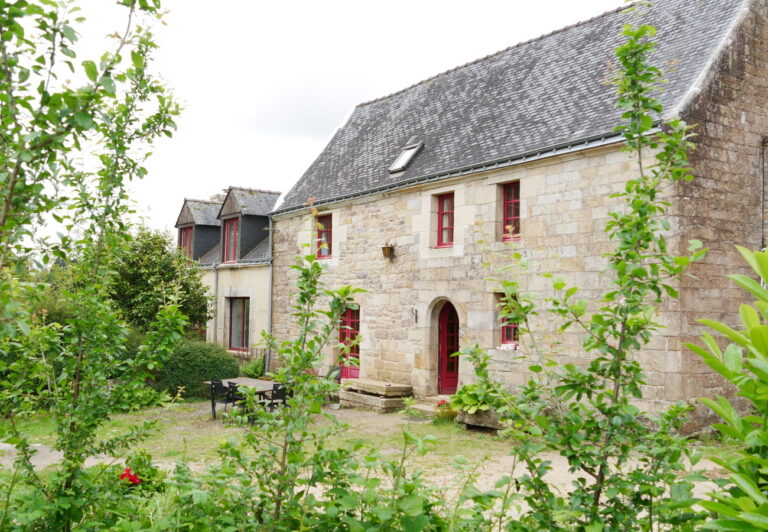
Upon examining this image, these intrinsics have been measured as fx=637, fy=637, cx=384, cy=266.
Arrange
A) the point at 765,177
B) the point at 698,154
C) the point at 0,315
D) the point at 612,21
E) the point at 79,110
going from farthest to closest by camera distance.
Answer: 1. the point at 612,21
2. the point at 765,177
3. the point at 698,154
4. the point at 79,110
5. the point at 0,315

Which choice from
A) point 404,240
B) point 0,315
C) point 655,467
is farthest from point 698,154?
point 0,315

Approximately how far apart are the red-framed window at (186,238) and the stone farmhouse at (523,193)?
5694 millimetres

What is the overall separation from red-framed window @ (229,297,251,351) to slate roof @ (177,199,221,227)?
3.64 meters

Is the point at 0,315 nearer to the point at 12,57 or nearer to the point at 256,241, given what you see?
the point at 12,57

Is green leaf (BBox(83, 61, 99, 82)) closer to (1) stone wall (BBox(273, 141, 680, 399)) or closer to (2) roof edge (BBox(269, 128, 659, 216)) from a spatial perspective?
(1) stone wall (BBox(273, 141, 680, 399))

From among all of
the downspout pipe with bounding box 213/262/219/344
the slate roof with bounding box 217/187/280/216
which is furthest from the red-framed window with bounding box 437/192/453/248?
the downspout pipe with bounding box 213/262/219/344

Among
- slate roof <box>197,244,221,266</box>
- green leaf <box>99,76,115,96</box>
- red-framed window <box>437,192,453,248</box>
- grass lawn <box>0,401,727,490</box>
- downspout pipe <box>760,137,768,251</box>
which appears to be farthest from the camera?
slate roof <box>197,244,221,266</box>

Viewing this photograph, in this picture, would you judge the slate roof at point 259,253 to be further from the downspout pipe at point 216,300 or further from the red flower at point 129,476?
the red flower at point 129,476

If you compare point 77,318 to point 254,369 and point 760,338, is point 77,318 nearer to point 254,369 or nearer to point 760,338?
point 760,338

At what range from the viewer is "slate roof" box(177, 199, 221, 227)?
2216 cm

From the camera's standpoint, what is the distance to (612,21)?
12.8 m

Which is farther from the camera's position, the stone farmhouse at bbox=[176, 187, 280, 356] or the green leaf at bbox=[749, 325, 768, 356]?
the stone farmhouse at bbox=[176, 187, 280, 356]

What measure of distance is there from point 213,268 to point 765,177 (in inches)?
610

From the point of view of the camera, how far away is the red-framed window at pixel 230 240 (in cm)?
2000
